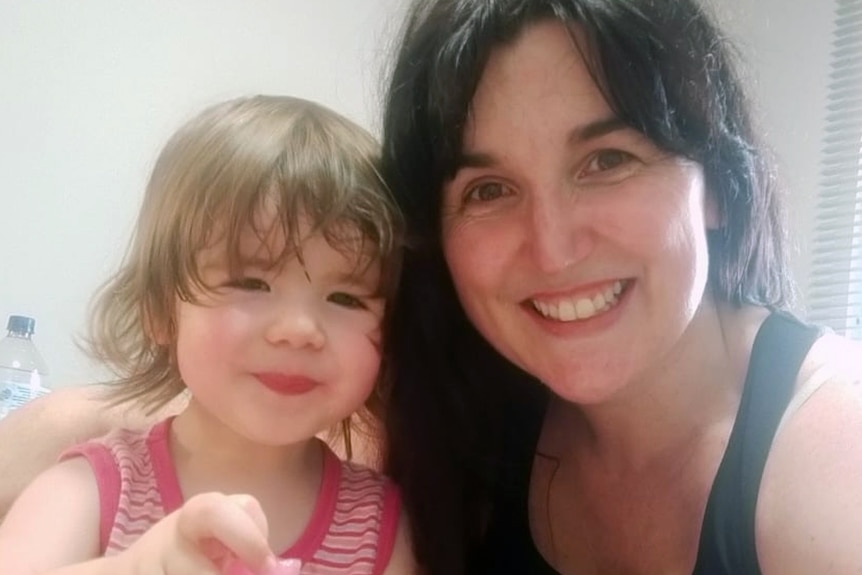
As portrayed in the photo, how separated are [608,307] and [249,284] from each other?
34cm

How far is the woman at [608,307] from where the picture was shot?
0.90 m

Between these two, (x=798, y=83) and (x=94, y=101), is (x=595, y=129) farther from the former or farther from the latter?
(x=798, y=83)

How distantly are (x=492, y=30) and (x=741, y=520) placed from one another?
50 centimetres

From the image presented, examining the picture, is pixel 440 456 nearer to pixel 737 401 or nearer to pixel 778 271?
pixel 737 401

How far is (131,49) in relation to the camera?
1.84m

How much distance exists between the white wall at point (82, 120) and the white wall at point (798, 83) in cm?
104

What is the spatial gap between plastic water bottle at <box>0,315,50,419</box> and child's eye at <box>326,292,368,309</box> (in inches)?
35.7

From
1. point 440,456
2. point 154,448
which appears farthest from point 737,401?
point 154,448

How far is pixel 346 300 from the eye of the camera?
36.9 inches

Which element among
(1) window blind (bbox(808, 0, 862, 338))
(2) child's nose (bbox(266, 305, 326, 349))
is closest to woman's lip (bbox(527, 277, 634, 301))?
(2) child's nose (bbox(266, 305, 326, 349))

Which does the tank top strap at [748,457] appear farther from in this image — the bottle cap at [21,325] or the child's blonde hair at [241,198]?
the bottle cap at [21,325]

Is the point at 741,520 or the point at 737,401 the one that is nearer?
the point at 741,520

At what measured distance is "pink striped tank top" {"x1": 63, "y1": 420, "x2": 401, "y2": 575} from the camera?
0.91 m

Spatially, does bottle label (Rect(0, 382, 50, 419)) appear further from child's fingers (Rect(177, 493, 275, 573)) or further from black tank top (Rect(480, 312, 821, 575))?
child's fingers (Rect(177, 493, 275, 573))
